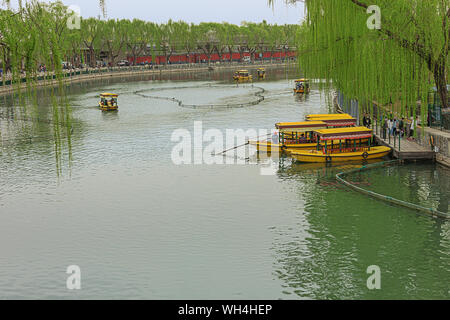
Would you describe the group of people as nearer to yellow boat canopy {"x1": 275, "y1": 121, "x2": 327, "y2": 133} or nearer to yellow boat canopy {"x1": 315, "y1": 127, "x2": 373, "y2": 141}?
yellow boat canopy {"x1": 315, "y1": 127, "x2": 373, "y2": 141}

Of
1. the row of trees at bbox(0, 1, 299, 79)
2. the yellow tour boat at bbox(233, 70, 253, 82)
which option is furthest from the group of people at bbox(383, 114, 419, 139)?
the yellow tour boat at bbox(233, 70, 253, 82)

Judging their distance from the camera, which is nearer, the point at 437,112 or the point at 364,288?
the point at 364,288

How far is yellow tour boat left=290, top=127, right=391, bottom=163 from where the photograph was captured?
40500mm

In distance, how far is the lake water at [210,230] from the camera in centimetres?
2152

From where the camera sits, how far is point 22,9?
1625cm

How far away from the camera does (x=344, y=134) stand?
134 ft

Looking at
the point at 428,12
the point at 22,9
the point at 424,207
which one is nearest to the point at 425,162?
the point at 424,207

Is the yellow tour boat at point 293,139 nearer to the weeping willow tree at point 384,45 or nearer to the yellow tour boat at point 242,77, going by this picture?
the weeping willow tree at point 384,45

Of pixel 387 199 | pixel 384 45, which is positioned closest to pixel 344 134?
pixel 387 199

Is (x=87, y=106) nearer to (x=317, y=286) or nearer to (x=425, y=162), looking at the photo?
(x=425, y=162)

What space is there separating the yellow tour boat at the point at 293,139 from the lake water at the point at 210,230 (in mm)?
2200

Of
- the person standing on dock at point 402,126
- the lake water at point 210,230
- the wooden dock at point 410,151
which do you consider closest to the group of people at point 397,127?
the person standing on dock at point 402,126

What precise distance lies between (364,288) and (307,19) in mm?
17279

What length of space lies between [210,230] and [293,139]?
20.2 meters
